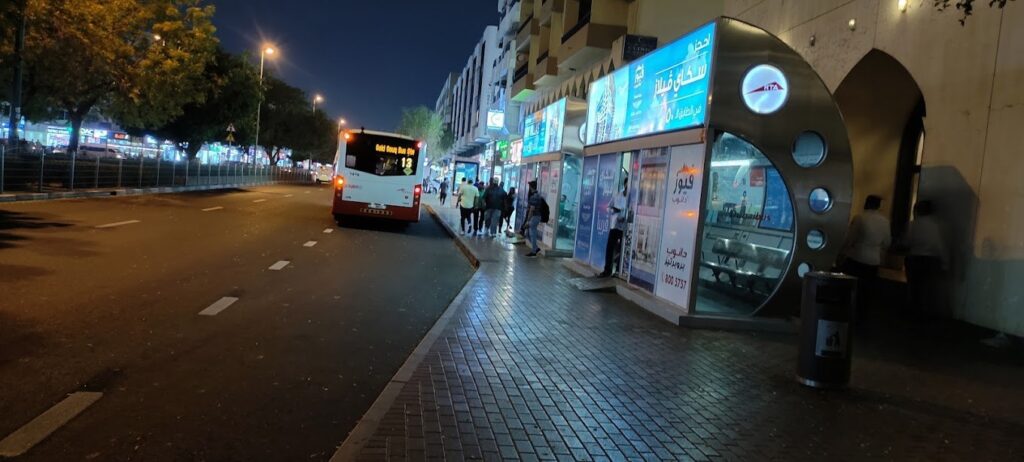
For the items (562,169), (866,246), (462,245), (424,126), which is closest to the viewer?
(866,246)

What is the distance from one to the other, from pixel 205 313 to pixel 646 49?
18.9m

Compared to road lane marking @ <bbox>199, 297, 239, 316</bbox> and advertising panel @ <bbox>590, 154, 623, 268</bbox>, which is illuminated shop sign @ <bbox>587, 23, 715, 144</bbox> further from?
road lane marking @ <bbox>199, 297, 239, 316</bbox>

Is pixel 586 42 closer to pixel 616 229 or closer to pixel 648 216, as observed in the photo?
pixel 616 229

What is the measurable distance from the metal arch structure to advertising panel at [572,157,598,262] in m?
5.49

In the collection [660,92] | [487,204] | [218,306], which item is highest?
[660,92]

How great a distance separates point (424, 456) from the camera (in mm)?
4320

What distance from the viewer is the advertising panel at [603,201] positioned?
13.3m

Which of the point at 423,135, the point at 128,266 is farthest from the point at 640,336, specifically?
the point at 423,135

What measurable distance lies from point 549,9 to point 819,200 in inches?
1087

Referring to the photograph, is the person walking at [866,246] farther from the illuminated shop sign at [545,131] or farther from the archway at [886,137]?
the illuminated shop sign at [545,131]

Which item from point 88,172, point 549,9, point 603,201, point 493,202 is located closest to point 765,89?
point 603,201

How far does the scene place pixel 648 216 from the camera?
11.0 m

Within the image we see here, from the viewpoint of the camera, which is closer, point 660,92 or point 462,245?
point 660,92

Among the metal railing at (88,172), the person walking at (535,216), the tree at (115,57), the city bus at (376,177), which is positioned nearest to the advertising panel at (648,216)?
the person walking at (535,216)
